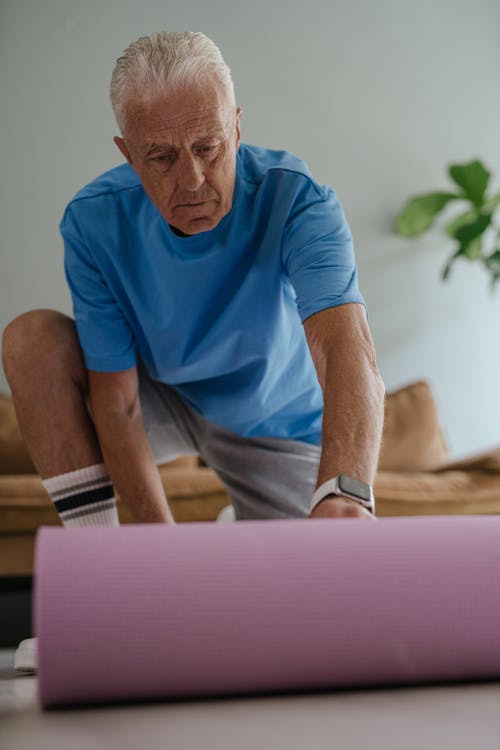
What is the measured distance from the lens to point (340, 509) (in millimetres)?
977

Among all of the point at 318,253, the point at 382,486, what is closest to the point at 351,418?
the point at 318,253

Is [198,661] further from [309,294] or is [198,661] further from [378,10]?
[378,10]

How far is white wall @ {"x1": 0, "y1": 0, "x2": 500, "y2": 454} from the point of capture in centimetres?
366

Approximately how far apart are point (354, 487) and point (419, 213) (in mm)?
3109

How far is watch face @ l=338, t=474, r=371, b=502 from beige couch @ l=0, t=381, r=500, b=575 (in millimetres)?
1611

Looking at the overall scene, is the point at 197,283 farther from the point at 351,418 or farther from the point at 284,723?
the point at 284,723

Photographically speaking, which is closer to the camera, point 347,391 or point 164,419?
point 347,391

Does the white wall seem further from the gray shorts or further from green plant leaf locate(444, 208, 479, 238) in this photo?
the gray shorts

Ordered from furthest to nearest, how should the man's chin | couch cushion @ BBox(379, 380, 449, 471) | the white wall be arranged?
1. the white wall
2. couch cushion @ BBox(379, 380, 449, 471)
3. the man's chin

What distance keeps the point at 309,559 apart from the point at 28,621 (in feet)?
5.98

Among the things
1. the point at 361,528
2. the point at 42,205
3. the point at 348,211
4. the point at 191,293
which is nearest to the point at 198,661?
the point at 361,528

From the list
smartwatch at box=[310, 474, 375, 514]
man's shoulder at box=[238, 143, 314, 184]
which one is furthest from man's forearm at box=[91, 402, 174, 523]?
smartwatch at box=[310, 474, 375, 514]

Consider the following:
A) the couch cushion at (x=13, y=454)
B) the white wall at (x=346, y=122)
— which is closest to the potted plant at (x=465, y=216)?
the white wall at (x=346, y=122)

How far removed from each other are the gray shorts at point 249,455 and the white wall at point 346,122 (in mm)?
2012
